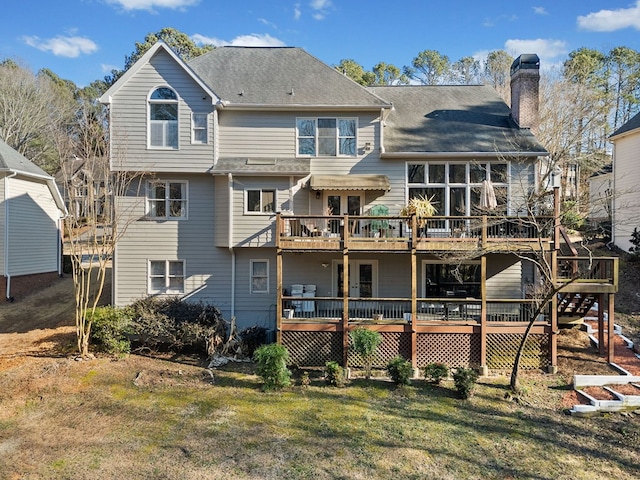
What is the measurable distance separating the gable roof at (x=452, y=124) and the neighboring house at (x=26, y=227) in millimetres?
17713

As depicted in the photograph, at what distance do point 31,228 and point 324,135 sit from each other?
637 inches

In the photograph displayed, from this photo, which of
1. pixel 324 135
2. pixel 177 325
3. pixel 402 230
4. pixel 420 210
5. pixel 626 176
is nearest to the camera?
pixel 177 325

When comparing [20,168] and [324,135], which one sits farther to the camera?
[20,168]

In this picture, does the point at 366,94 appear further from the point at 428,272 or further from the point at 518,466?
the point at 518,466

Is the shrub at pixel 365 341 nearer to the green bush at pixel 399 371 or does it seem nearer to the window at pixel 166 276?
the green bush at pixel 399 371

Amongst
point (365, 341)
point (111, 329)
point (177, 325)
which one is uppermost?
point (177, 325)

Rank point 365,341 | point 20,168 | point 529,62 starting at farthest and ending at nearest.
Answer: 1. point 20,168
2. point 529,62
3. point 365,341

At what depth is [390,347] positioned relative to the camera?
41.4 ft

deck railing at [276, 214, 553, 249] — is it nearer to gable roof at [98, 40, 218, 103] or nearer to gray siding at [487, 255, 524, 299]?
gray siding at [487, 255, 524, 299]

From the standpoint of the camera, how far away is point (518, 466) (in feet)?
26.0

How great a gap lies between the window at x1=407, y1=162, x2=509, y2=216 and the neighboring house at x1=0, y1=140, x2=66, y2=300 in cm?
1857

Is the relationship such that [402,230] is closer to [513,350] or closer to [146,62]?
[513,350]

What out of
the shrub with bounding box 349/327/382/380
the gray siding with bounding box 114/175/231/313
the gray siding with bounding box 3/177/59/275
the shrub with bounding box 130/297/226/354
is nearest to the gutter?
the shrub with bounding box 349/327/382/380

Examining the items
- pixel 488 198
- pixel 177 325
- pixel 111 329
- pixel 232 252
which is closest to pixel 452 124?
pixel 488 198
